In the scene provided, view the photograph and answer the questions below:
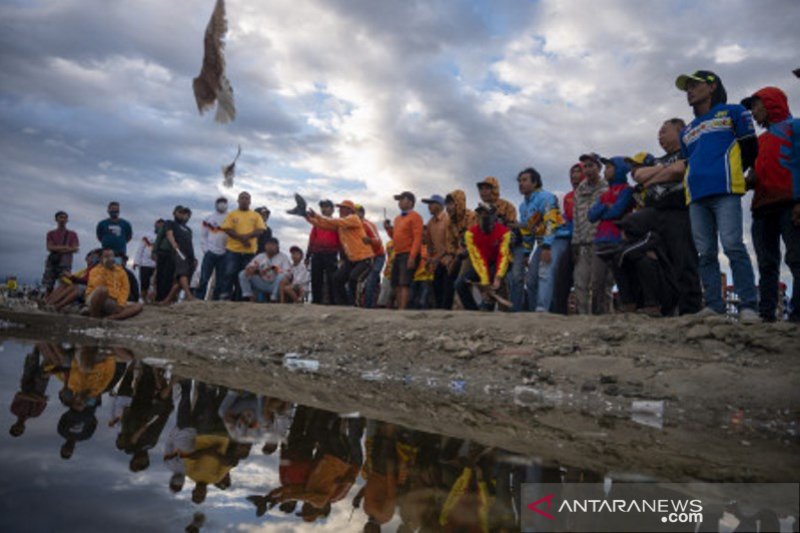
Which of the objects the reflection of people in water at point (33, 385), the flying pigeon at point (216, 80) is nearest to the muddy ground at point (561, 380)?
the reflection of people in water at point (33, 385)

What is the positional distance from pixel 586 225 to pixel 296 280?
593 centimetres

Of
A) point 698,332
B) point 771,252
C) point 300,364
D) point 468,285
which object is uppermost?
point 771,252

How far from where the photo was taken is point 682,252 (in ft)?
16.4

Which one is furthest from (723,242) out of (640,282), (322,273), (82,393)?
(322,273)

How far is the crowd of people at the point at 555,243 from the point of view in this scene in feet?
14.2

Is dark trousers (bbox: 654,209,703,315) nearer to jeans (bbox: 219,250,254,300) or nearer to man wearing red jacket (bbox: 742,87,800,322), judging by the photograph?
man wearing red jacket (bbox: 742,87,800,322)

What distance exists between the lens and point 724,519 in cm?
145

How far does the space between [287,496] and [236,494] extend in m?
0.13

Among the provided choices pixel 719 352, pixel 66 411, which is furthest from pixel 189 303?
pixel 719 352

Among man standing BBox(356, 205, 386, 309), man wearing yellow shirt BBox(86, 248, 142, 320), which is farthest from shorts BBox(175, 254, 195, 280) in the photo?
man standing BBox(356, 205, 386, 309)

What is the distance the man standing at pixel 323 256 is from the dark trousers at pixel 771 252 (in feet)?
18.9

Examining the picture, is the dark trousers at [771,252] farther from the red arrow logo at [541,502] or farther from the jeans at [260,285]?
the jeans at [260,285]

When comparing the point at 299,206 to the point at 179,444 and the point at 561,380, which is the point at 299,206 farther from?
the point at 179,444

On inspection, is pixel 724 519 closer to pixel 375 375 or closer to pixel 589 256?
pixel 375 375
